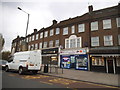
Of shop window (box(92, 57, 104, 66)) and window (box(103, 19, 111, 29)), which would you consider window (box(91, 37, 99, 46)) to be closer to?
window (box(103, 19, 111, 29))

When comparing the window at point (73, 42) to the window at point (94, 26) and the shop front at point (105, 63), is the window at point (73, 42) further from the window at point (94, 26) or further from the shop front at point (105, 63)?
the shop front at point (105, 63)

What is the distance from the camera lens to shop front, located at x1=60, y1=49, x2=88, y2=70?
17.5 metres

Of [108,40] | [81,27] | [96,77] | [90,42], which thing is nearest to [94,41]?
[90,42]

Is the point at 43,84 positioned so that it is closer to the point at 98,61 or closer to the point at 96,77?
the point at 96,77

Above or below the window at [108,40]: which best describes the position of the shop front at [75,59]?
below

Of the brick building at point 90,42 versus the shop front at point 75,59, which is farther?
the shop front at point 75,59

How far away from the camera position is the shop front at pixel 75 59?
1752cm

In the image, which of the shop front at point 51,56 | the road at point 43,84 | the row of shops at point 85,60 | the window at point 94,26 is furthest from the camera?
the shop front at point 51,56

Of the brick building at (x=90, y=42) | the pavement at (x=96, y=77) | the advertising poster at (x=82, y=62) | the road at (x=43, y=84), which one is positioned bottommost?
the pavement at (x=96, y=77)

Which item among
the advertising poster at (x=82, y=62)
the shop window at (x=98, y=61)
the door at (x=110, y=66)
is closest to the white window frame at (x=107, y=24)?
the shop window at (x=98, y=61)

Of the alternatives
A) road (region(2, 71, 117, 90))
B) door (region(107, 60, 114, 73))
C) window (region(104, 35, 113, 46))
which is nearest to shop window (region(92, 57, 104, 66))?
door (region(107, 60, 114, 73))

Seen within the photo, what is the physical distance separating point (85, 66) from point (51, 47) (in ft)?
30.2

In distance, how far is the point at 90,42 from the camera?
17.9 meters

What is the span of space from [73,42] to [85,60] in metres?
4.36
